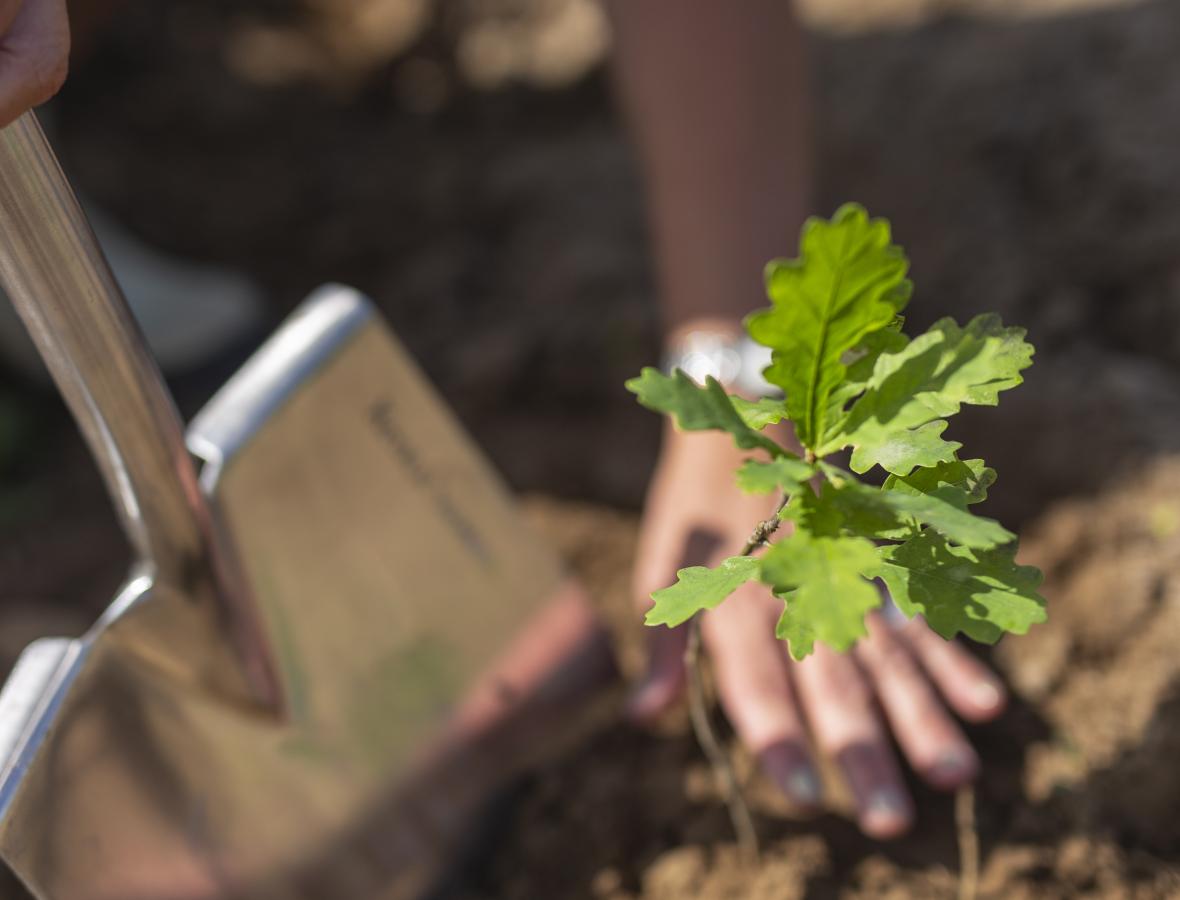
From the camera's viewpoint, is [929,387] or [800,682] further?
[800,682]

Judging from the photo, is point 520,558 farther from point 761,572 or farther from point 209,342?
point 209,342

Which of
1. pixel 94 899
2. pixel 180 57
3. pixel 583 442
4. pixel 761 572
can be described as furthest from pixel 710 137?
pixel 180 57

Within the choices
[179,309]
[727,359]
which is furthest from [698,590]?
[179,309]

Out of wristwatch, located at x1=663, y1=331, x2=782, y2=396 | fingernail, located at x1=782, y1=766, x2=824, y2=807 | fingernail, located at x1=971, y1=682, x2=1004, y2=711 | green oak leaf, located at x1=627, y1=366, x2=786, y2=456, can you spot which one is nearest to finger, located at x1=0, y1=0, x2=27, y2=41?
green oak leaf, located at x1=627, y1=366, x2=786, y2=456

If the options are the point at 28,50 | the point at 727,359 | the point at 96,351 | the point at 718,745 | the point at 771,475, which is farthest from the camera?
the point at 727,359

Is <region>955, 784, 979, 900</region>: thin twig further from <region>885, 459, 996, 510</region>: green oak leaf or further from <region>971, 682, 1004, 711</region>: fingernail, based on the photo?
<region>885, 459, 996, 510</region>: green oak leaf

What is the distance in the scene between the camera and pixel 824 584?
56 centimetres

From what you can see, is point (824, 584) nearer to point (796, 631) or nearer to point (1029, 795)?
point (796, 631)

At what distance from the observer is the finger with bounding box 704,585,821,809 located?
1.17 meters

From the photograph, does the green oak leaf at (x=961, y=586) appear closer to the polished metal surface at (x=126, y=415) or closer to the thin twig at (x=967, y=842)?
the thin twig at (x=967, y=842)

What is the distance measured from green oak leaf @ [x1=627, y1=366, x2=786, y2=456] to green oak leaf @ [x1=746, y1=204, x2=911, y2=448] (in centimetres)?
4

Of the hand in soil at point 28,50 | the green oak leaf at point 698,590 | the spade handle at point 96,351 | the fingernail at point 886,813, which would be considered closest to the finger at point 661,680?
the fingernail at point 886,813

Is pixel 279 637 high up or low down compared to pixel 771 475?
down

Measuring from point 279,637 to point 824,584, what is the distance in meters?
0.75
